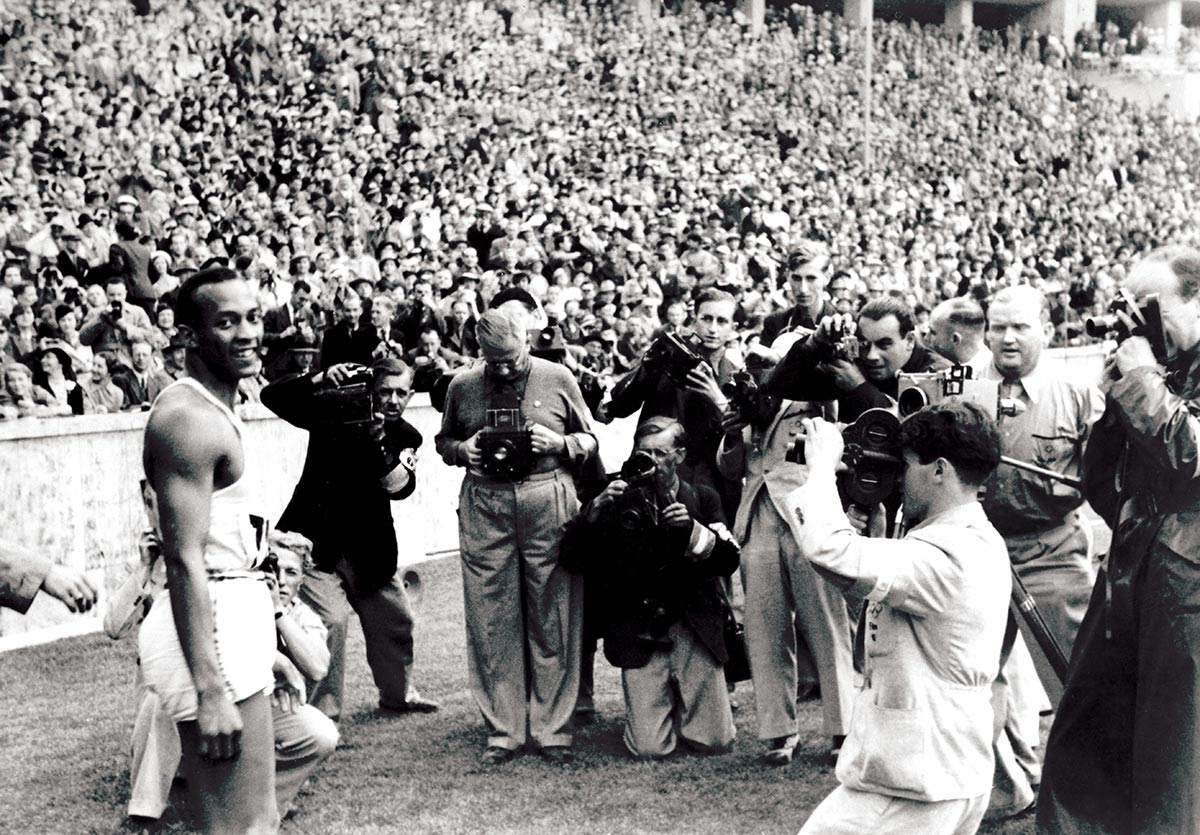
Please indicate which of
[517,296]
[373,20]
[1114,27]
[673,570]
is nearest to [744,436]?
[673,570]

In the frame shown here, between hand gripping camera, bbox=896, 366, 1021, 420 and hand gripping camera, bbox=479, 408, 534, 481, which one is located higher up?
hand gripping camera, bbox=896, 366, 1021, 420

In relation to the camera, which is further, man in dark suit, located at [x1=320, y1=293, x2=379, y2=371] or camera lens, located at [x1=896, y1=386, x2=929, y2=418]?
man in dark suit, located at [x1=320, y1=293, x2=379, y2=371]

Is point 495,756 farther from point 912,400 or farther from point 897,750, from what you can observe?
point 897,750

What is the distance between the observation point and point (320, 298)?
42.3 ft

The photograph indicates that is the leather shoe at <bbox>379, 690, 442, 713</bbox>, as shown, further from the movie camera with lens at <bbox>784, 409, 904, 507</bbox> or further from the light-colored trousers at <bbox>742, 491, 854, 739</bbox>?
the movie camera with lens at <bbox>784, 409, 904, 507</bbox>

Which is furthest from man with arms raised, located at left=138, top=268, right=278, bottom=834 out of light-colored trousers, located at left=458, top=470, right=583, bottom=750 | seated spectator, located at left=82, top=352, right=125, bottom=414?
seated spectator, located at left=82, top=352, right=125, bottom=414

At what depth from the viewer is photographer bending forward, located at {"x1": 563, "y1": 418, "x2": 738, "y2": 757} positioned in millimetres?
6355

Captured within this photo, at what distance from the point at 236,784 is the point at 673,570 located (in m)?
3.11

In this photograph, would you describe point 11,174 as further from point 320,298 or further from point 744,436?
point 744,436

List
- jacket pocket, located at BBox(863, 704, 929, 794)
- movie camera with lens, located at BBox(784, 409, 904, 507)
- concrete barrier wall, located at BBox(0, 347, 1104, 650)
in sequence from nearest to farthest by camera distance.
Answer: jacket pocket, located at BBox(863, 704, 929, 794)
movie camera with lens, located at BBox(784, 409, 904, 507)
concrete barrier wall, located at BBox(0, 347, 1104, 650)

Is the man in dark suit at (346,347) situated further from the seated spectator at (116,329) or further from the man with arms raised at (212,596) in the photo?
the seated spectator at (116,329)

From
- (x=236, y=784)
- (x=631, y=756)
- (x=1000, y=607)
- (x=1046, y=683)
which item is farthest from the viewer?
(x=631, y=756)

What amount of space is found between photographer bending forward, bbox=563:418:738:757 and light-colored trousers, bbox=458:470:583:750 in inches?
4.8

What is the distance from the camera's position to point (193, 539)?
350 cm
